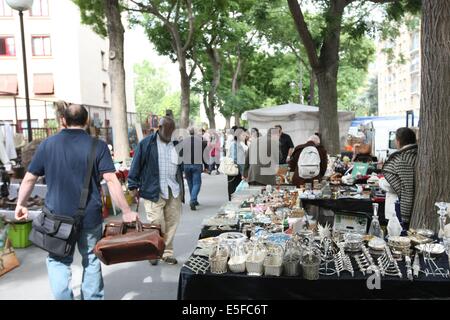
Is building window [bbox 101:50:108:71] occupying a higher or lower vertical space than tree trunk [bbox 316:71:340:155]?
higher

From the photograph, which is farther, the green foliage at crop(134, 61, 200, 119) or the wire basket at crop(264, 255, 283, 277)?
the green foliage at crop(134, 61, 200, 119)

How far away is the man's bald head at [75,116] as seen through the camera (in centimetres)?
320

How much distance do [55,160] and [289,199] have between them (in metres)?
2.98

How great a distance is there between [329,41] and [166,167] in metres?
6.43

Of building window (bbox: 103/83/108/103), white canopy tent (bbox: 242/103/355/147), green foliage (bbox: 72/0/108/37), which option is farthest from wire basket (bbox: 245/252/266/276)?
building window (bbox: 103/83/108/103)

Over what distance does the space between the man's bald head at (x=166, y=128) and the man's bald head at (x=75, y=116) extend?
1.79 meters

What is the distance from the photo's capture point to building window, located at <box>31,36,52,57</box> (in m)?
28.8

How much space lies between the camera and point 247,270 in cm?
288

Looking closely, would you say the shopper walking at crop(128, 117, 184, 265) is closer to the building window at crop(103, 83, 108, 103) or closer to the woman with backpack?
the woman with backpack

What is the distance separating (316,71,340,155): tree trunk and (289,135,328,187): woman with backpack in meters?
3.64

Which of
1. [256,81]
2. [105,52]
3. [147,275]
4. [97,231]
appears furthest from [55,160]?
[105,52]

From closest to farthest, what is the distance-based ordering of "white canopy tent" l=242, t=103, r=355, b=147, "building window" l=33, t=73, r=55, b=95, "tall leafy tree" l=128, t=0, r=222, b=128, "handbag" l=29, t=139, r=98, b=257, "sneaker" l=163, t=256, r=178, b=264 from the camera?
"handbag" l=29, t=139, r=98, b=257
"sneaker" l=163, t=256, r=178, b=264
"white canopy tent" l=242, t=103, r=355, b=147
"tall leafy tree" l=128, t=0, r=222, b=128
"building window" l=33, t=73, r=55, b=95

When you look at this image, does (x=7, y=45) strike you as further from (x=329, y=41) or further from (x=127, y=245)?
(x=127, y=245)
